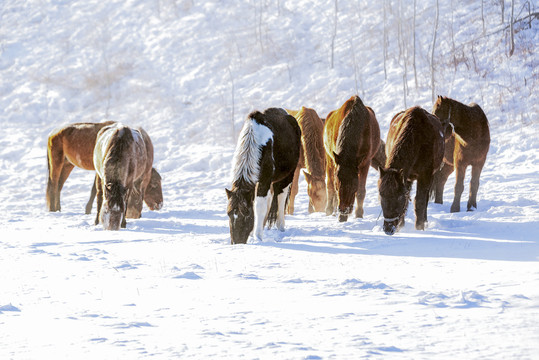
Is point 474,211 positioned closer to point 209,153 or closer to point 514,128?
point 514,128

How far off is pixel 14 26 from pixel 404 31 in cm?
2697

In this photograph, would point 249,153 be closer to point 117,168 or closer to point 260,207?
point 260,207

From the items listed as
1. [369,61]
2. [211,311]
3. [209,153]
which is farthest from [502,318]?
[369,61]

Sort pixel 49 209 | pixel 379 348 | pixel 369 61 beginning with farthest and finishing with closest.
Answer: pixel 369 61 < pixel 49 209 < pixel 379 348

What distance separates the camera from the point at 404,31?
32.3m

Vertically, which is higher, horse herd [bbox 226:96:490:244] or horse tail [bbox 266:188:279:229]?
horse herd [bbox 226:96:490:244]

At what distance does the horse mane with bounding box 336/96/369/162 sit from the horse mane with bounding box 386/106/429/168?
0.68 m

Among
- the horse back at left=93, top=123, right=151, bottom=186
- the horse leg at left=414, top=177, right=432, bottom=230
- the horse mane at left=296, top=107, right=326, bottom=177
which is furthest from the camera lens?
the horse mane at left=296, top=107, right=326, bottom=177

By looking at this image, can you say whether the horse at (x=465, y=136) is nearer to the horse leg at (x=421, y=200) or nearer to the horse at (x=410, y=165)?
the horse at (x=410, y=165)

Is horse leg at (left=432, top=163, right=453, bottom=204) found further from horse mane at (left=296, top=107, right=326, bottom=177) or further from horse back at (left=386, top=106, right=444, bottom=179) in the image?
horse back at (left=386, top=106, right=444, bottom=179)

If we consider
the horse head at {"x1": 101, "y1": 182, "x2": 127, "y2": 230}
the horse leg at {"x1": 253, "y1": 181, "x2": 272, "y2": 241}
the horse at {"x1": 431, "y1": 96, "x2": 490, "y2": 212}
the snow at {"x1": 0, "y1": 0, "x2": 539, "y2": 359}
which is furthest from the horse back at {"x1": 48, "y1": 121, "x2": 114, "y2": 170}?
the horse at {"x1": 431, "y1": 96, "x2": 490, "y2": 212}

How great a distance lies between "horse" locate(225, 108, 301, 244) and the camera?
7.21m

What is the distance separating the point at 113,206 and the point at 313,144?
3.67 metres

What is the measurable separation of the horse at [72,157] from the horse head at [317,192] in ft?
12.3
